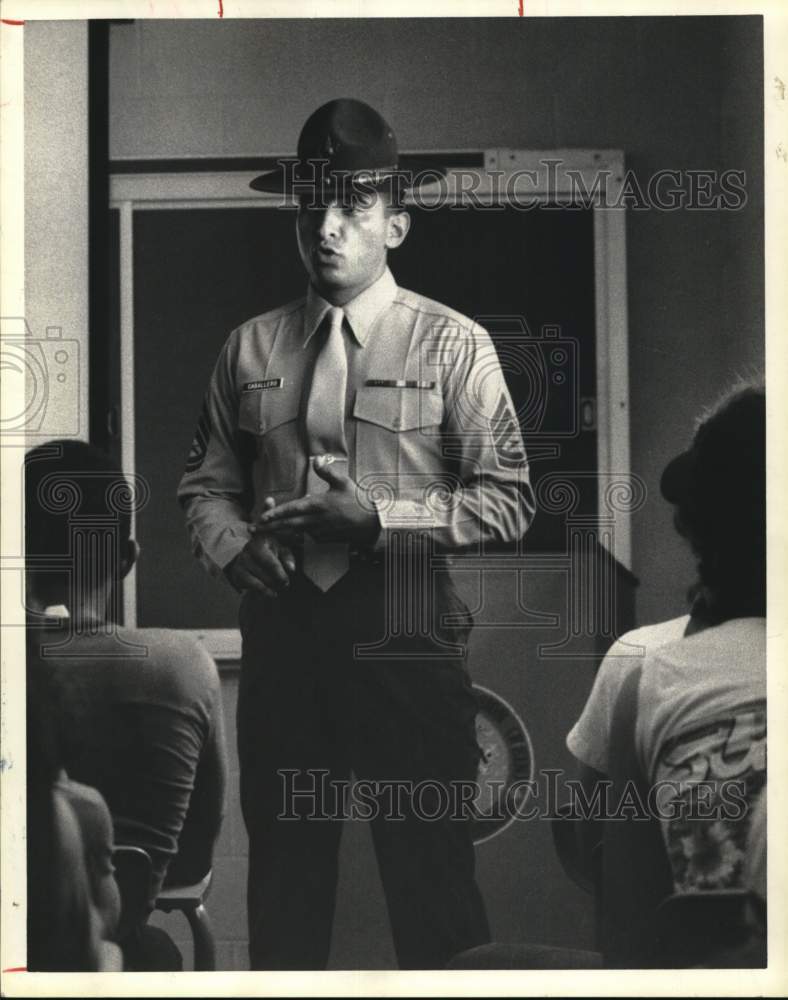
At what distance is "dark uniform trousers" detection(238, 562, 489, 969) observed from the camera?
1.72 m

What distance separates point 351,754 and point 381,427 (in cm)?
52

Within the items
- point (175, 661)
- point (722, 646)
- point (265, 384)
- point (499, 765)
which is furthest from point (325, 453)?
point (722, 646)

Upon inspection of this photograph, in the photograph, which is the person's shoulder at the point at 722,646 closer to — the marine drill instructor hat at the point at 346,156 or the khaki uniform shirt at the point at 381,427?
the khaki uniform shirt at the point at 381,427

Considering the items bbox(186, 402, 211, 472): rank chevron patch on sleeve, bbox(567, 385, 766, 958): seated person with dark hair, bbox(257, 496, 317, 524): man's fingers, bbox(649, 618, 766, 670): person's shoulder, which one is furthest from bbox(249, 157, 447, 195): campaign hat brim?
bbox(649, 618, 766, 670): person's shoulder

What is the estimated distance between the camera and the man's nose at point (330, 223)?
1740 millimetres

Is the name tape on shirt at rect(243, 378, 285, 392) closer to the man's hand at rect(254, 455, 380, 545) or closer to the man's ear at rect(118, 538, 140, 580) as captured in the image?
the man's hand at rect(254, 455, 380, 545)

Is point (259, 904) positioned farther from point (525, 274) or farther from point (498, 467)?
point (525, 274)

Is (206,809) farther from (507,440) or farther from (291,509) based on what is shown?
(507,440)

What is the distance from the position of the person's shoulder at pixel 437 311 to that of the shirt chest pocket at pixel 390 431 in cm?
12

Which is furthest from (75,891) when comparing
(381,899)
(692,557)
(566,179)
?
(566,179)

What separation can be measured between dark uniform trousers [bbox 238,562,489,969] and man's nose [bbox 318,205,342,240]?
1.74 ft

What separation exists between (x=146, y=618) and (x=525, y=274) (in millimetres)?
812

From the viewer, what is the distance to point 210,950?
175 cm
